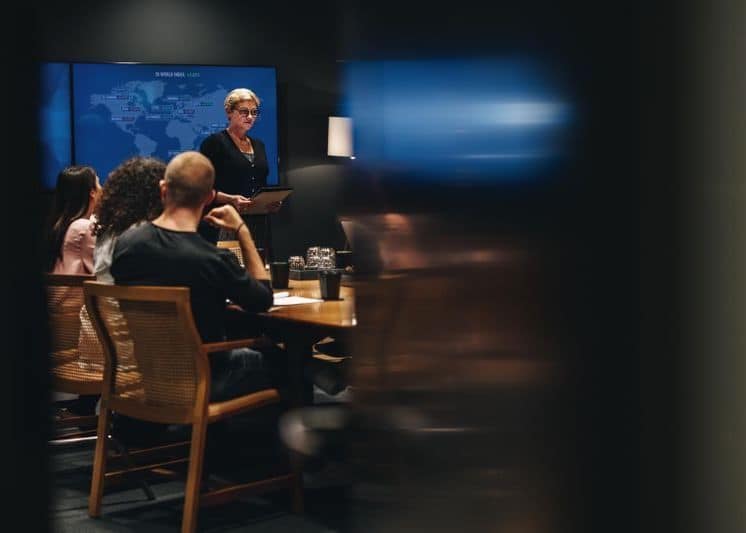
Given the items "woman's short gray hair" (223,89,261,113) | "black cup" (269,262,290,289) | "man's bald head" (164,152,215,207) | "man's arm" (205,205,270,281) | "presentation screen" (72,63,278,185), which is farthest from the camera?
"presentation screen" (72,63,278,185)

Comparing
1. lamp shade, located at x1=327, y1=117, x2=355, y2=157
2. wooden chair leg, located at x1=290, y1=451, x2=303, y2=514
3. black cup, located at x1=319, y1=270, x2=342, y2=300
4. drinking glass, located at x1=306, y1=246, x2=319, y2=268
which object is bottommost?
wooden chair leg, located at x1=290, y1=451, x2=303, y2=514

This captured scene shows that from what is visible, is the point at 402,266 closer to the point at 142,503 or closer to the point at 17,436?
the point at 17,436

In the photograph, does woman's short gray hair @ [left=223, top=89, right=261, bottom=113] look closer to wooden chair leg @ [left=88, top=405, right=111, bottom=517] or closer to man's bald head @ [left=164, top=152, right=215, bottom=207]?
man's bald head @ [left=164, top=152, right=215, bottom=207]

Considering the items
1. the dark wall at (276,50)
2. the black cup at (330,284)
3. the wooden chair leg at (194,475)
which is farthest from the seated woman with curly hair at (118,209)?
the dark wall at (276,50)

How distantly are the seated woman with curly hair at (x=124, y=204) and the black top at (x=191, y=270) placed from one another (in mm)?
472

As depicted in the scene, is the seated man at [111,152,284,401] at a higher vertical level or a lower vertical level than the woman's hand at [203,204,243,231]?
lower

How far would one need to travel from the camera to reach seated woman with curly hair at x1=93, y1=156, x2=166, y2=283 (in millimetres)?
3428

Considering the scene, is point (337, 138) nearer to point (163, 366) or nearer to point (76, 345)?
point (76, 345)

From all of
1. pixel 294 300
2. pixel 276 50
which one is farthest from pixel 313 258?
pixel 276 50

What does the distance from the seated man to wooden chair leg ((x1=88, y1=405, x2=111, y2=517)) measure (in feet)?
1.63

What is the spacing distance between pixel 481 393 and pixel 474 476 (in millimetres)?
54

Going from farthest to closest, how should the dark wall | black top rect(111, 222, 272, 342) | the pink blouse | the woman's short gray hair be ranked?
the dark wall, the woman's short gray hair, the pink blouse, black top rect(111, 222, 272, 342)

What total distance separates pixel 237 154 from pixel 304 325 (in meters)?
2.31

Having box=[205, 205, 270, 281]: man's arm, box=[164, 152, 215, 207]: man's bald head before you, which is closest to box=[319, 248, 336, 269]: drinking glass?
box=[205, 205, 270, 281]: man's arm
